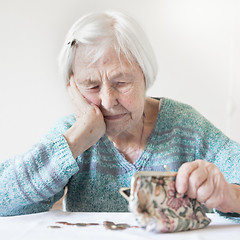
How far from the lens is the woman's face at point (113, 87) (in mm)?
1101

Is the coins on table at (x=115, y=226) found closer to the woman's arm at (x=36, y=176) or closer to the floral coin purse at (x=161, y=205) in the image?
the floral coin purse at (x=161, y=205)

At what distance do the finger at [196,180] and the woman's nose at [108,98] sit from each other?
1.27 feet

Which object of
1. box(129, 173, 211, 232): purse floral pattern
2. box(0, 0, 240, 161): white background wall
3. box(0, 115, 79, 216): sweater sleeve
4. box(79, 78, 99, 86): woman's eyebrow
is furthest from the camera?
box(0, 0, 240, 161): white background wall

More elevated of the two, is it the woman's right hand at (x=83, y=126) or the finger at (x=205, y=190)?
the woman's right hand at (x=83, y=126)

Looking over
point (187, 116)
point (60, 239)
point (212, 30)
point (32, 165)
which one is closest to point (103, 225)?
point (60, 239)

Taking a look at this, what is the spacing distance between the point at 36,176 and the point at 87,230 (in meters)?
0.28

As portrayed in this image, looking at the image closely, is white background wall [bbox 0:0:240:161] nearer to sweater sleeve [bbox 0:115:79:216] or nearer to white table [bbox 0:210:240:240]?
sweater sleeve [bbox 0:115:79:216]

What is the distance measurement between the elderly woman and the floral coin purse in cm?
5

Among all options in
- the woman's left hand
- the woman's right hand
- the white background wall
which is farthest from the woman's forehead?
the white background wall

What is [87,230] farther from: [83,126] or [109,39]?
[109,39]

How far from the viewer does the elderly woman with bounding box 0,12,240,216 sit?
1021 mm

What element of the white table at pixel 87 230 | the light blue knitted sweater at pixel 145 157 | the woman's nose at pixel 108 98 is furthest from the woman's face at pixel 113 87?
the white table at pixel 87 230

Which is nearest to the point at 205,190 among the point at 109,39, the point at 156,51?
the point at 109,39

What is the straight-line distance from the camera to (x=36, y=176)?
40.4 inches
